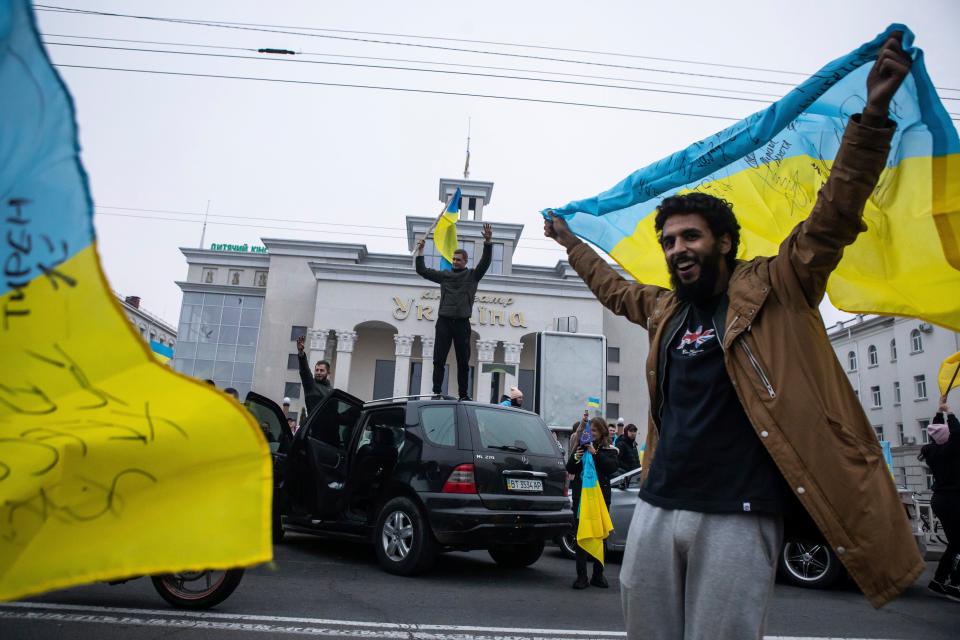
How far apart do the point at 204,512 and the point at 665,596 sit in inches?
58.4

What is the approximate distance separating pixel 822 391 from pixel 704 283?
0.55 m

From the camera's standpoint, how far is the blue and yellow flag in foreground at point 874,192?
3020 mm

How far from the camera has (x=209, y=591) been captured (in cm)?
520

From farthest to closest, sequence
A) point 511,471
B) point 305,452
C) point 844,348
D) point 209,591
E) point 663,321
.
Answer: point 844,348, point 305,452, point 511,471, point 209,591, point 663,321

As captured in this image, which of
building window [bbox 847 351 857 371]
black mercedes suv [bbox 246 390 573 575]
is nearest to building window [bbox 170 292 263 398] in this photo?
black mercedes suv [bbox 246 390 573 575]

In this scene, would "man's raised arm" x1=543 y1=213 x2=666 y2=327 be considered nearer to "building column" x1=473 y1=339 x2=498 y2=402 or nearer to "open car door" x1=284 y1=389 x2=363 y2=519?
"open car door" x1=284 y1=389 x2=363 y2=519

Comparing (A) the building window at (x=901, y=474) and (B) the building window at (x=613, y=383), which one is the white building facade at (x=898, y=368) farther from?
(A) the building window at (x=901, y=474)

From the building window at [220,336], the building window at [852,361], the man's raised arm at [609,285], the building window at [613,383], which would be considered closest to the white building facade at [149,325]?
the building window at [220,336]

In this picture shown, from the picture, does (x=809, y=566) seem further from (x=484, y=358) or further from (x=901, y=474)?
(x=484, y=358)

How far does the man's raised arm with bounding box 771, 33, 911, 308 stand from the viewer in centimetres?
202

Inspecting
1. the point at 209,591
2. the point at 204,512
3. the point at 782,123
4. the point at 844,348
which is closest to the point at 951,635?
the point at 782,123

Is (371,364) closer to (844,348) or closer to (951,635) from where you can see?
(951,635)

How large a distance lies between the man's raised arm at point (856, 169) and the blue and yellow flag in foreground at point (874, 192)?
0.29 m
